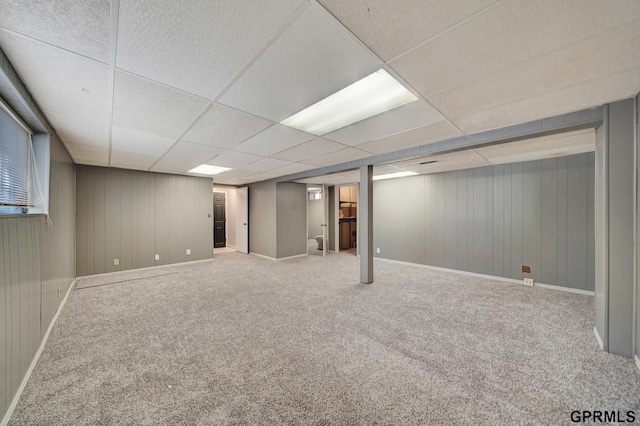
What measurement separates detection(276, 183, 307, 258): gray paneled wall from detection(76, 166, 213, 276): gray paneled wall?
1889mm

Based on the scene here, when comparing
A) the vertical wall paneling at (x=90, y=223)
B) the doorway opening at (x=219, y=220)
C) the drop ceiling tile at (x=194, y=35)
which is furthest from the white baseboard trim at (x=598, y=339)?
the doorway opening at (x=219, y=220)

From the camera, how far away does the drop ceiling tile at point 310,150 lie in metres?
3.15

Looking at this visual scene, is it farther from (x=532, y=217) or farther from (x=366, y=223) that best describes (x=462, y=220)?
(x=366, y=223)

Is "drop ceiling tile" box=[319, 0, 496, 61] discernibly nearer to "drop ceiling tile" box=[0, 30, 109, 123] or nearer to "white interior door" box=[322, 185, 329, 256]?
"drop ceiling tile" box=[0, 30, 109, 123]

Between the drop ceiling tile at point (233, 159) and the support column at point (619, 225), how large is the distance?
13.4ft

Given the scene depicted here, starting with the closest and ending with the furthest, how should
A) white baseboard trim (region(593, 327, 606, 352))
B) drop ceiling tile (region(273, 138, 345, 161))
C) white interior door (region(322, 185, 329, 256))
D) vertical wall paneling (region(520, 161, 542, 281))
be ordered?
white baseboard trim (region(593, 327, 606, 352)) < drop ceiling tile (region(273, 138, 345, 161)) < vertical wall paneling (region(520, 161, 542, 281)) < white interior door (region(322, 185, 329, 256))

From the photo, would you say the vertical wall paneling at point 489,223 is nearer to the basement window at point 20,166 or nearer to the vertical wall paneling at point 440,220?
the vertical wall paneling at point 440,220

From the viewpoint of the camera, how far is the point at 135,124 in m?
2.49

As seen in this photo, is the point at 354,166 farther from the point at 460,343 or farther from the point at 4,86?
the point at 4,86

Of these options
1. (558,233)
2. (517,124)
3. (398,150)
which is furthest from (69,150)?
(558,233)

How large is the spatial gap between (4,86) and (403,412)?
3.47 metres

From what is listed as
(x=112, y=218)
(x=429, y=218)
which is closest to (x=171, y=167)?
(x=112, y=218)

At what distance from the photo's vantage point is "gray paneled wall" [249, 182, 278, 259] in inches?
250

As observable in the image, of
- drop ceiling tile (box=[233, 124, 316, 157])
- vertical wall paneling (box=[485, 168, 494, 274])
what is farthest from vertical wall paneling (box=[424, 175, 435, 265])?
drop ceiling tile (box=[233, 124, 316, 157])
